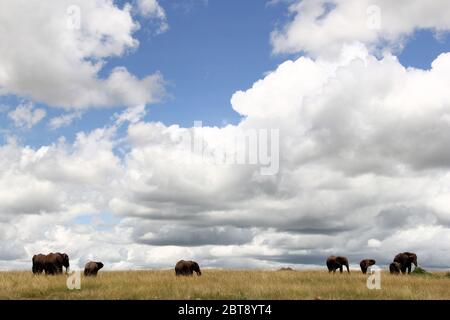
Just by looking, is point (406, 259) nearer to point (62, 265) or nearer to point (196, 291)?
point (196, 291)

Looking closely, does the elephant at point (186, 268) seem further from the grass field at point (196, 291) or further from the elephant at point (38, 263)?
the elephant at point (38, 263)

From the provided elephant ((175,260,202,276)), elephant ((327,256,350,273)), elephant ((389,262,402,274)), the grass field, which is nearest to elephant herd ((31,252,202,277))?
elephant ((175,260,202,276))

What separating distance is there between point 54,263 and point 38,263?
48.5 inches

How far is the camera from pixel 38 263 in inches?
1432

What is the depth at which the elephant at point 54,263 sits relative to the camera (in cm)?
3597

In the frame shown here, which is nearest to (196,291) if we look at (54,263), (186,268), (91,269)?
(186,268)

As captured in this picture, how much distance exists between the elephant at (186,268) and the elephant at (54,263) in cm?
780

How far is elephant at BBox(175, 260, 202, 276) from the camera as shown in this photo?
34.5 m
